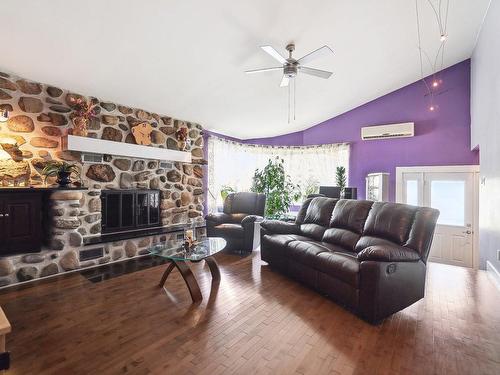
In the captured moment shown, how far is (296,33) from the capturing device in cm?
322

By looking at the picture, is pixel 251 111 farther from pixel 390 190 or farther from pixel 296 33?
pixel 390 190

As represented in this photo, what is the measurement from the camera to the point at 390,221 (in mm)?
2840

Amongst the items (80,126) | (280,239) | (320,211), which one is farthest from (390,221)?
(80,126)

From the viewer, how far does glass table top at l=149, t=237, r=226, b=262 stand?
275 cm

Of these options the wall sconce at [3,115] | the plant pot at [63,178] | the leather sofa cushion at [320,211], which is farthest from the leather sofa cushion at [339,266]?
the wall sconce at [3,115]

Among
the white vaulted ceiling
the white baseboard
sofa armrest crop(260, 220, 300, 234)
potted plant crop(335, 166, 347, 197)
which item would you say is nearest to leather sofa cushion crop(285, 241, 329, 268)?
sofa armrest crop(260, 220, 300, 234)

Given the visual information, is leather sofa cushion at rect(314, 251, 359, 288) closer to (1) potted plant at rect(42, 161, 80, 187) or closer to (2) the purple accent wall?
(1) potted plant at rect(42, 161, 80, 187)

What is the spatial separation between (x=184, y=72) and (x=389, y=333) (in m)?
3.76

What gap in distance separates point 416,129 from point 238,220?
13.2ft

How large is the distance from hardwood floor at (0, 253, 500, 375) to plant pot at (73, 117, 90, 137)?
1.97m

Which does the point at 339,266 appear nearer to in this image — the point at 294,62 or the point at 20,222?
the point at 294,62

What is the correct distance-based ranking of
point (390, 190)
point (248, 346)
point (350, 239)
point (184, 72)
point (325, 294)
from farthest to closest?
1. point (390, 190)
2. point (184, 72)
3. point (350, 239)
4. point (325, 294)
5. point (248, 346)

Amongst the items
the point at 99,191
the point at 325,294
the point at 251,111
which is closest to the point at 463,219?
the point at 325,294

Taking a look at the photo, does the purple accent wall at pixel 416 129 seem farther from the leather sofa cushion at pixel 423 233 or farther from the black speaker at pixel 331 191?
the leather sofa cushion at pixel 423 233
